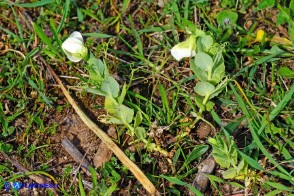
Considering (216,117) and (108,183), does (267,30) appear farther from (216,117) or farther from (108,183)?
(108,183)

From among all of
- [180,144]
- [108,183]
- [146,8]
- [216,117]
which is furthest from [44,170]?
[146,8]

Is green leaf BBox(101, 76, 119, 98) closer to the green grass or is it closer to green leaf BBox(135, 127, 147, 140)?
the green grass

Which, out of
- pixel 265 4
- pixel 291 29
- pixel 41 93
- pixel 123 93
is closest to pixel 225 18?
pixel 265 4

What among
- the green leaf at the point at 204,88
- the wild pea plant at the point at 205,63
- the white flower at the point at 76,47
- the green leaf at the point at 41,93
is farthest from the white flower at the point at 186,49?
the green leaf at the point at 41,93

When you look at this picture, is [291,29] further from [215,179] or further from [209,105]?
[215,179]

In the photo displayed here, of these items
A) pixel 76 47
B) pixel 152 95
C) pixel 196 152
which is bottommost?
pixel 196 152

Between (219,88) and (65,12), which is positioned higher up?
(65,12)

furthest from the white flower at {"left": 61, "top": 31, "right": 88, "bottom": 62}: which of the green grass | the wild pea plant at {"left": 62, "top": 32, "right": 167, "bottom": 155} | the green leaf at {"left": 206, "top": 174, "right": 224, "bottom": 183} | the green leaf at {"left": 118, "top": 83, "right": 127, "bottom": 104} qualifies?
the green leaf at {"left": 206, "top": 174, "right": 224, "bottom": 183}
